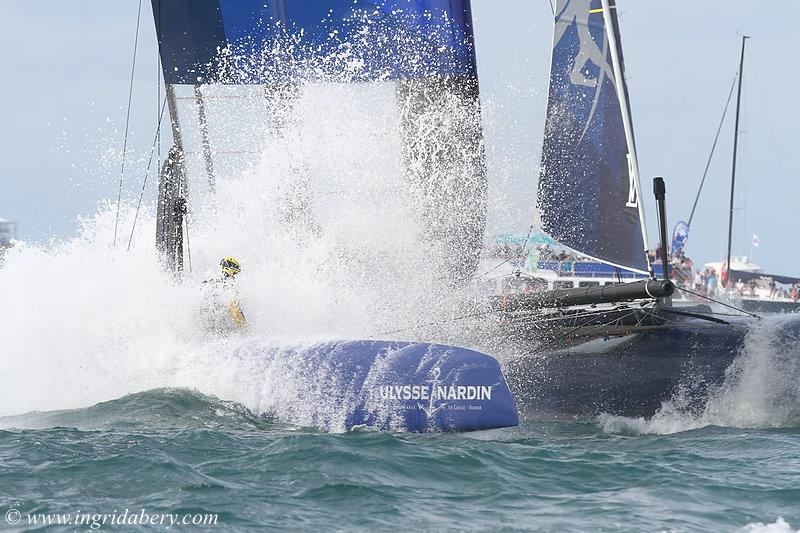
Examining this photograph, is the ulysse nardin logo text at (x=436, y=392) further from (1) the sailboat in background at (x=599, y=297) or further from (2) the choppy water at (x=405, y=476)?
(1) the sailboat in background at (x=599, y=297)

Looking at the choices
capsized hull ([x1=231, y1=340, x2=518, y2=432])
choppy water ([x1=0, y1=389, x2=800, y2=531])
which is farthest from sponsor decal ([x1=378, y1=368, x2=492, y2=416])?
choppy water ([x1=0, y1=389, x2=800, y2=531])

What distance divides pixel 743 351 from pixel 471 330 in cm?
220

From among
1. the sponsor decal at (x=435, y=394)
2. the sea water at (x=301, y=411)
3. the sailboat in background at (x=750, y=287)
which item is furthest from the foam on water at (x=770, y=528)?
the sailboat in background at (x=750, y=287)

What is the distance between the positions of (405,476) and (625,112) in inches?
160

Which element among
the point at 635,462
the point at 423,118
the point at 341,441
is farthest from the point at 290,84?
the point at 635,462

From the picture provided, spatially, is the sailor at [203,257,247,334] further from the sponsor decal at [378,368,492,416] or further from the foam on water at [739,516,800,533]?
the foam on water at [739,516,800,533]

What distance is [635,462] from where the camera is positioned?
6.39 meters

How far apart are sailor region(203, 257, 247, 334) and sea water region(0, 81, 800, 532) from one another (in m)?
0.13

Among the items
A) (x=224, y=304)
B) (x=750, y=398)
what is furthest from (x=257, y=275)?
(x=750, y=398)

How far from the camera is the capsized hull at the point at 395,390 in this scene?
24.1 feet

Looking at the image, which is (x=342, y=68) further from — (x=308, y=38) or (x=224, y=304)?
(x=224, y=304)

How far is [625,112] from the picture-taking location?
8914mm

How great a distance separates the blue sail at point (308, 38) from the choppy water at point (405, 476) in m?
4.15

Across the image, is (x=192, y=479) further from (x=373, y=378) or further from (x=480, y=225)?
(x=480, y=225)
